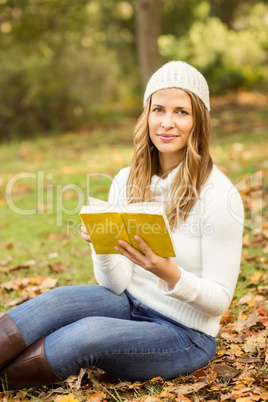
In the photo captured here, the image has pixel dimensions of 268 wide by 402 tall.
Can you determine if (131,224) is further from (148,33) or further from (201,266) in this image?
(148,33)

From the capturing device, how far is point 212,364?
7.52 ft

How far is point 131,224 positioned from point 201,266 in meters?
0.56

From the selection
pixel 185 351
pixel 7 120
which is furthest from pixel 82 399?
pixel 7 120

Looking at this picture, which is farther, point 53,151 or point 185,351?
point 53,151

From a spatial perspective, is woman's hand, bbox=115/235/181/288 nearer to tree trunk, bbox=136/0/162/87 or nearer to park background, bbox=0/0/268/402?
park background, bbox=0/0/268/402

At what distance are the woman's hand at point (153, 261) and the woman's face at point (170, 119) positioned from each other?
0.63 m

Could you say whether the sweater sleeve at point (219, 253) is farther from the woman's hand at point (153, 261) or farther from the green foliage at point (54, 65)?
the green foliage at point (54, 65)

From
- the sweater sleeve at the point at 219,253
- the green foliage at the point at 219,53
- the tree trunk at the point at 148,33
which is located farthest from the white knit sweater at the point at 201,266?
the green foliage at the point at 219,53

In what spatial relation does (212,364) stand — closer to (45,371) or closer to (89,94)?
(45,371)

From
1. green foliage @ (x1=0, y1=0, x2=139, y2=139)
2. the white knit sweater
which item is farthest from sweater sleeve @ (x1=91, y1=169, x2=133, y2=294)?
green foliage @ (x1=0, y1=0, x2=139, y2=139)

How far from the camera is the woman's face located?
2.27 meters

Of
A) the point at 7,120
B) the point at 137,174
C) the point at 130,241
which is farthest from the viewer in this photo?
the point at 7,120

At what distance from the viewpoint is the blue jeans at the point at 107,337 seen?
2.01m

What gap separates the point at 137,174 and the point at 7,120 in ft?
30.0
